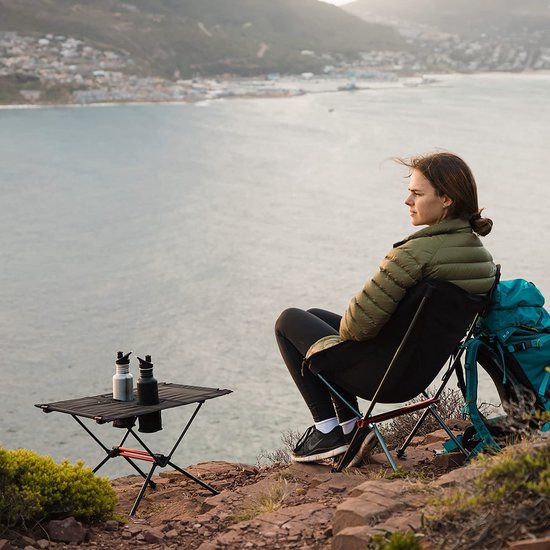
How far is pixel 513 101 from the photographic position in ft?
262

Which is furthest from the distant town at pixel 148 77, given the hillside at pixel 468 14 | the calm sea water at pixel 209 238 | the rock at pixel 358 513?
the rock at pixel 358 513

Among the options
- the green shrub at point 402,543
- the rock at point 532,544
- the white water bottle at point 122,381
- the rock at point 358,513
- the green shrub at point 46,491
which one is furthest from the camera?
the white water bottle at point 122,381

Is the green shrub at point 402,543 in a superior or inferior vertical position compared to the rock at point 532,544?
inferior

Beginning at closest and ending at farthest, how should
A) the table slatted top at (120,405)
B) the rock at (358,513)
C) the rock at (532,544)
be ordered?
1. the rock at (532,544)
2. the rock at (358,513)
3. the table slatted top at (120,405)

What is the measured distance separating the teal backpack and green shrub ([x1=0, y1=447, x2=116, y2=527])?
135 cm

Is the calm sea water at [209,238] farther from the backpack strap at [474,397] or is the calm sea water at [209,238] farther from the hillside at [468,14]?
the hillside at [468,14]

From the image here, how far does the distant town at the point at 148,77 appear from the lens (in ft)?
304

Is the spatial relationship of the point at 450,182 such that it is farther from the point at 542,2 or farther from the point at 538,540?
the point at 542,2

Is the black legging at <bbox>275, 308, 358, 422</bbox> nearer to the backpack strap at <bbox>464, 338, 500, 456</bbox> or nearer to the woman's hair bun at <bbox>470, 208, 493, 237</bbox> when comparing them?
the backpack strap at <bbox>464, 338, 500, 456</bbox>

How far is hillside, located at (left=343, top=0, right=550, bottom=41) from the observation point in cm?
15412

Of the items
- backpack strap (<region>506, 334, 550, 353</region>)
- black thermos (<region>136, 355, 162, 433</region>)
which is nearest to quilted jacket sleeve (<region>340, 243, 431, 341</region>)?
backpack strap (<region>506, 334, 550, 353</region>)

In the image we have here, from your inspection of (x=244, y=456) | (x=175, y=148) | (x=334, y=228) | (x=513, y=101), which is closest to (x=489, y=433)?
(x=244, y=456)

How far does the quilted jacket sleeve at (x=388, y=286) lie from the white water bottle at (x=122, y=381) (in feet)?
3.63

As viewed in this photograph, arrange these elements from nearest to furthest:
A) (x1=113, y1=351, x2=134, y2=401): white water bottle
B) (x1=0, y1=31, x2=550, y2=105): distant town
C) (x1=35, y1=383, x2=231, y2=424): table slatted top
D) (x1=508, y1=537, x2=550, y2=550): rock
A: (x1=508, y1=537, x2=550, y2=550): rock < (x1=35, y1=383, x2=231, y2=424): table slatted top < (x1=113, y1=351, x2=134, y2=401): white water bottle < (x1=0, y1=31, x2=550, y2=105): distant town
